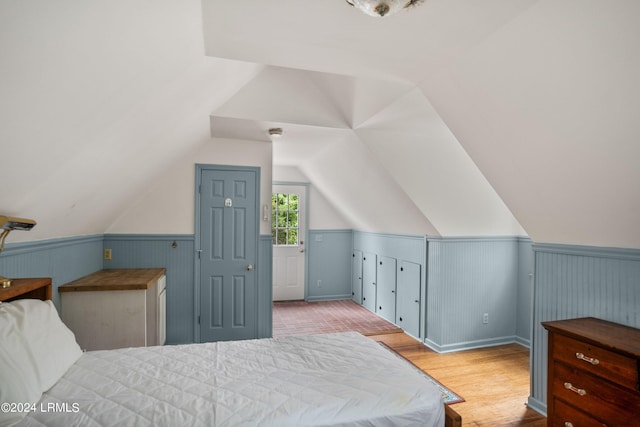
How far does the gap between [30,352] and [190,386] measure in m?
0.66

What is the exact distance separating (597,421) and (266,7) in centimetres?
267

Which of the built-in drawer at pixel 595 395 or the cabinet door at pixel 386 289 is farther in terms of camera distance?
the cabinet door at pixel 386 289

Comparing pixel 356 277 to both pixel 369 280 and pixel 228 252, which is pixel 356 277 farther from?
pixel 228 252

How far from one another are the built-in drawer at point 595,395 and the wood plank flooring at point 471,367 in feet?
1.82

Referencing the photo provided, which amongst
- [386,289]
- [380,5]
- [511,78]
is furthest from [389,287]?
[380,5]

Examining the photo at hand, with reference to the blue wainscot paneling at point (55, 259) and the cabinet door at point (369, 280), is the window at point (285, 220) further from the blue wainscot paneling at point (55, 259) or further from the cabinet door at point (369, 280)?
the blue wainscot paneling at point (55, 259)

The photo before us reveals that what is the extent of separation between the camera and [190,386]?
1610 millimetres

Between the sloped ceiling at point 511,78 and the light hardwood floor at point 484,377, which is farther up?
the sloped ceiling at point 511,78

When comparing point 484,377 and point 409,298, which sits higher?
point 409,298

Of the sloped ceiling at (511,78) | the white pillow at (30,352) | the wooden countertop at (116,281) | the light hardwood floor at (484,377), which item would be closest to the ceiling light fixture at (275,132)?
the sloped ceiling at (511,78)

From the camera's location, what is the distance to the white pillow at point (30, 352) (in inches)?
51.4

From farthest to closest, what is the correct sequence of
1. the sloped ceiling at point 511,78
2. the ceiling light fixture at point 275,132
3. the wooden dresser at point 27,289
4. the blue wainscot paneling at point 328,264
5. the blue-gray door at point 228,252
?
the blue wainscot paneling at point 328,264, the blue-gray door at point 228,252, the ceiling light fixture at point 275,132, the wooden dresser at point 27,289, the sloped ceiling at point 511,78

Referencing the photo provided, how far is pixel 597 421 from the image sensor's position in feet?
6.39

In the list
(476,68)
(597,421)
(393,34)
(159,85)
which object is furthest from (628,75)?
(159,85)
